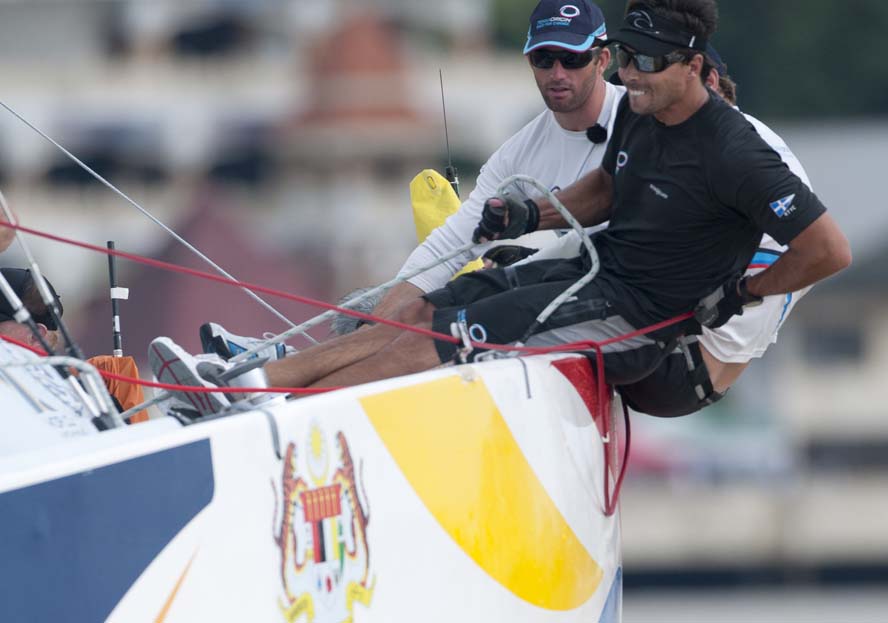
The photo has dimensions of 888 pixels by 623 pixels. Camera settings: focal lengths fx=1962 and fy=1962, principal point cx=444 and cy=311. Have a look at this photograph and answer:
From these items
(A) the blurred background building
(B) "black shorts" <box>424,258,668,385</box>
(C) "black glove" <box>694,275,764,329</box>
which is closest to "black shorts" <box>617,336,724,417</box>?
(B) "black shorts" <box>424,258,668,385</box>

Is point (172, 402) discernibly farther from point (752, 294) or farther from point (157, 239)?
point (157, 239)

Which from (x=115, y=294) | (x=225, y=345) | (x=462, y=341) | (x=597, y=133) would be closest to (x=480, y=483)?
(x=462, y=341)

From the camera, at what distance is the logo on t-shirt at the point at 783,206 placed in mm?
3848

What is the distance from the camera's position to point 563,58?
458 centimetres

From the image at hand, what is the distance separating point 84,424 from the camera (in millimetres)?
3189

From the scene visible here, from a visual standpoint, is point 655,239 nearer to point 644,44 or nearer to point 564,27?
point 644,44

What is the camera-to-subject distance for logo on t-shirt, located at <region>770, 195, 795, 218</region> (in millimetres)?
3848

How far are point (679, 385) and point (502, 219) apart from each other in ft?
2.04

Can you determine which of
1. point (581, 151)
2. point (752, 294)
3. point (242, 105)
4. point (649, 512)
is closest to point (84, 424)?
point (752, 294)

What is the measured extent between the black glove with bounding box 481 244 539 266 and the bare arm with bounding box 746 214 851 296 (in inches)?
45.2

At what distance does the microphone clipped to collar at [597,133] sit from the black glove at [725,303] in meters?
0.65

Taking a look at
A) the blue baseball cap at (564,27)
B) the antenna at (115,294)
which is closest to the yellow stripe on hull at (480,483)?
the antenna at (115,294)

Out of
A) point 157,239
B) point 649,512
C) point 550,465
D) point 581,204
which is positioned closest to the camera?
point 550,465

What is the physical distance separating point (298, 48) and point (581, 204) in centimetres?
3660
